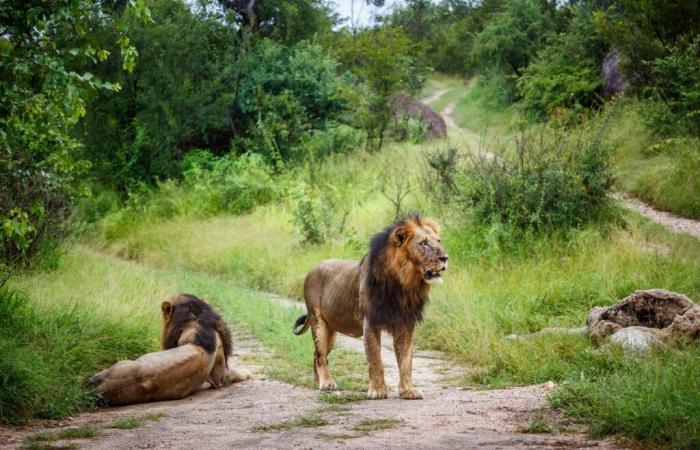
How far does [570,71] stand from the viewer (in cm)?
2752

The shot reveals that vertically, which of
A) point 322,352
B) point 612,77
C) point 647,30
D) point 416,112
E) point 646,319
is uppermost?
point 647,30

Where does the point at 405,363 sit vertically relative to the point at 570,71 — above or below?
below

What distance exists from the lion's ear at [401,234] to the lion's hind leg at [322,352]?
143 cm

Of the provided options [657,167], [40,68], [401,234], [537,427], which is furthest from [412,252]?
[657,167]

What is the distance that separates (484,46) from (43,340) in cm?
2991

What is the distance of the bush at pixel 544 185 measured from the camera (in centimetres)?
1316

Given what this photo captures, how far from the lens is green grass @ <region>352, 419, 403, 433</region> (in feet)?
18.7

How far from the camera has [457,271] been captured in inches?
506

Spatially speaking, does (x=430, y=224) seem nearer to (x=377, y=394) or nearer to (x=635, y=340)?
(x=377, y=394)

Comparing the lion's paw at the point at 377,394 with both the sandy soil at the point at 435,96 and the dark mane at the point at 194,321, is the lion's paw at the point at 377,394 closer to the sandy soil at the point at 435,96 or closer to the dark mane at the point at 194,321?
the dark mane at the point at 194,321

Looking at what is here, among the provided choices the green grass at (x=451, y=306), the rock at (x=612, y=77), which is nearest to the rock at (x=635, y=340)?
the green grass at (x=451, y=306)

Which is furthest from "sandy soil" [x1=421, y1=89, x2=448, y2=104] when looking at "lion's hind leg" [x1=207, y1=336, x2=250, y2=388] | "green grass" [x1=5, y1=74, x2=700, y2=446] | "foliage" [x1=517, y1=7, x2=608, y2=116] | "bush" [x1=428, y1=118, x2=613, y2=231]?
"lion's hind leg" [x1=207, y1=336, x2=250, y2=388]

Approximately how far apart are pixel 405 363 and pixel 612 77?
20.1 m

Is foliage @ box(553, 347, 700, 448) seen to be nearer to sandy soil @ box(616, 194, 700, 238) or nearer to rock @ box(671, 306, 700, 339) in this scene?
rock @ box(671, 306, 700, 339)
